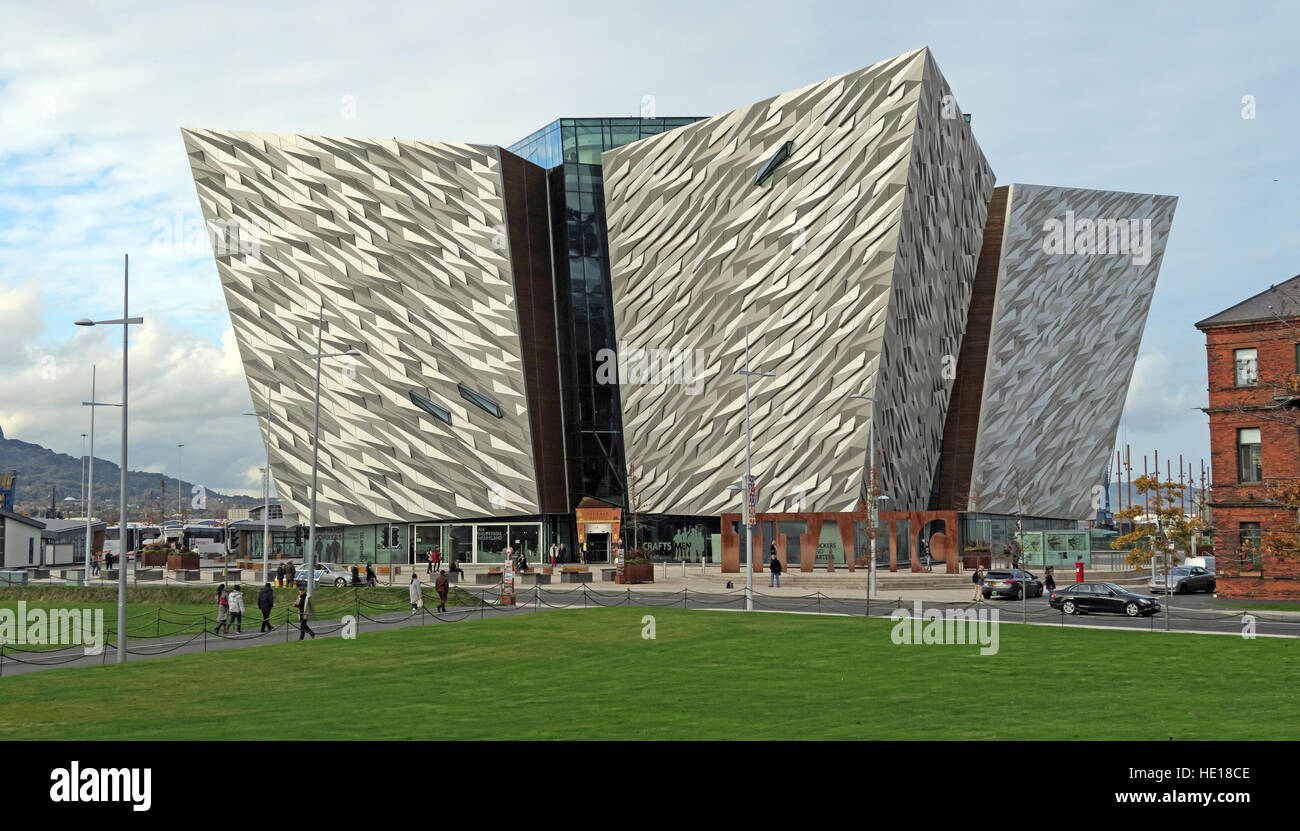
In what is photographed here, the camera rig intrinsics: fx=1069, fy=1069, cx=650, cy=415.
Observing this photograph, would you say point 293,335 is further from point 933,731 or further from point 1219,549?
point 933,731

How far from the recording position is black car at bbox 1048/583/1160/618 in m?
37.2

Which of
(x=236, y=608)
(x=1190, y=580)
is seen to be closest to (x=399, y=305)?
(x=236, y=608)

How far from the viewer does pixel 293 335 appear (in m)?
71.9

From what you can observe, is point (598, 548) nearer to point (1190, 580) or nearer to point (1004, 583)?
point (1004, 583)

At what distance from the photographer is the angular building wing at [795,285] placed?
60.3 m

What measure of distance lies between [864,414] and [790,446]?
4854 millimetres

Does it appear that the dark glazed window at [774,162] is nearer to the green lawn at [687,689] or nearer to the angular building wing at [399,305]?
the angular building wing at [399,305]

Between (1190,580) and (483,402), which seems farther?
(483,402)

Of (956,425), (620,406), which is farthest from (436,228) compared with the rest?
(956,425)

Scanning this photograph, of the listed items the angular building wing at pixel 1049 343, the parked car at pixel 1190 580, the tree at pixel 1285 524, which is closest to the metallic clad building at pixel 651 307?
the angular building wing at pixel 1049 343

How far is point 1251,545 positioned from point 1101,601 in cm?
1215

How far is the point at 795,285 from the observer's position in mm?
62188

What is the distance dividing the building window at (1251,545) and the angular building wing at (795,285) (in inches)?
790

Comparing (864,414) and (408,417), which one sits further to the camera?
(408,417)
